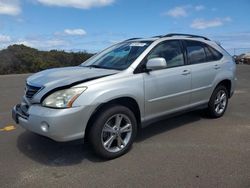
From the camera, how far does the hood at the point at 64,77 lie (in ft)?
15.0

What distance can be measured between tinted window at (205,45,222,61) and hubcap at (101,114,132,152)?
8.39 ft

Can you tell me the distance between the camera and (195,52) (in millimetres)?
6355

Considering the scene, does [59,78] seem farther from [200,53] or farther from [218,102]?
[218,102]

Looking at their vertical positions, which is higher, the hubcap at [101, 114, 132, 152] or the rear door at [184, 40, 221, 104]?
the rear door at [184, 40, 221, 104]

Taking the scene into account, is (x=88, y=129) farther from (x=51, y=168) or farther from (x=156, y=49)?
(x=156, y=49)

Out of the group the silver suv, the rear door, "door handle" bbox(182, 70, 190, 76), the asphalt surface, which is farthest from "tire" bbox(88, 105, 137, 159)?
the rear door

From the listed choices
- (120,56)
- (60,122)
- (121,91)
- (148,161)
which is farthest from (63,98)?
(120,56)

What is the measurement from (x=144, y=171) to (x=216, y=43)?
3.87 metres

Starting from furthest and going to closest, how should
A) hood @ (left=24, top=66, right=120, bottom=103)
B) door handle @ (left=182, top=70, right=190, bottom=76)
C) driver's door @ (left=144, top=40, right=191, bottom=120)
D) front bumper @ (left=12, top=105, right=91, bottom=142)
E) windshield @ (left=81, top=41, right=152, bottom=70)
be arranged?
1. door handle @ (left=182, top=70, right=190, bottom=76)
2. windshield @ (left=81, top=41, right=152, bottom=70)
3. driver's door @ (left=144, top=40, right=191, bottom=120)
4. hood @ (left=24, top=66, right=120, bottom=103)
5. front bumper @ (left=12, top=105, right=91, bottom=142)

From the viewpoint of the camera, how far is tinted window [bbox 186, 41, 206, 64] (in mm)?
6180

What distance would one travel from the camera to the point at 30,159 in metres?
4.83

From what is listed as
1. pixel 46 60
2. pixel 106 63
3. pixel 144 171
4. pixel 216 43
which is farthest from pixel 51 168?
pixel 46 60

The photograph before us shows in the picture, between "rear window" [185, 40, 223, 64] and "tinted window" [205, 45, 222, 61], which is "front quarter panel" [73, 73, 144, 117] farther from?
"tinted window" [205, 45, 222, 61]

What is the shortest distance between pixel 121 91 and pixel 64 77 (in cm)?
82
